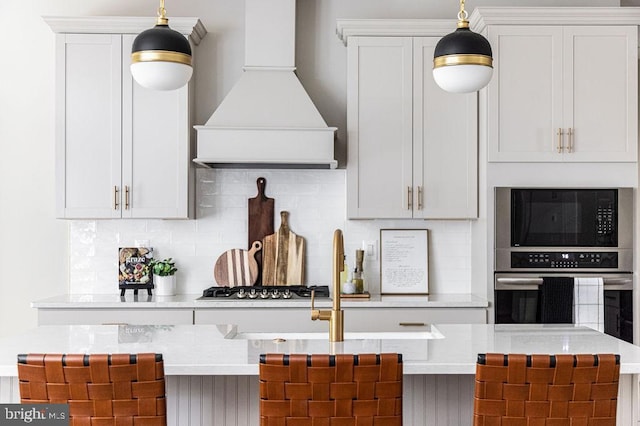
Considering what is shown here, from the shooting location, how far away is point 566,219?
13.1 feet

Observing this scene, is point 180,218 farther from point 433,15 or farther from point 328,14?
point 433,15

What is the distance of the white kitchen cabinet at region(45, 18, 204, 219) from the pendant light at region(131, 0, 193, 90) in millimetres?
1645

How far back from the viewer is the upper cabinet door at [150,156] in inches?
168

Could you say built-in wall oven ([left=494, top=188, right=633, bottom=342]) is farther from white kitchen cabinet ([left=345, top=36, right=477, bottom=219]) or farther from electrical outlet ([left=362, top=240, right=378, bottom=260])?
electrical outlet ([left=362, top=240, right=378, bottom=260])

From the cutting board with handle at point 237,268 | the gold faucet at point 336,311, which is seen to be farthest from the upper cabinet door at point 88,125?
the gold faucet at point 336,311

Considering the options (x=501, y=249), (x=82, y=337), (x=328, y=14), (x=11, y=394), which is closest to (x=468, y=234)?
(x=501, y=249)

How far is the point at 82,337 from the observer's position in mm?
2648

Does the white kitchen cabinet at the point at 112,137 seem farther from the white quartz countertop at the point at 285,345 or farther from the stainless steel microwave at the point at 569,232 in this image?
the stainless steel microwave at the point at 569,232

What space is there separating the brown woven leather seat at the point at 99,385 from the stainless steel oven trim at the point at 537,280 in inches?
99.0

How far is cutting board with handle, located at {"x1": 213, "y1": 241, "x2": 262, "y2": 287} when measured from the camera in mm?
4590

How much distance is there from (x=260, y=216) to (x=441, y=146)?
4.13ft

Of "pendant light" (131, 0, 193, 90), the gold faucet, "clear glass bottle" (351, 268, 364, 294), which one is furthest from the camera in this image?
"clear glass bottle" (351, 268, 364, 294)

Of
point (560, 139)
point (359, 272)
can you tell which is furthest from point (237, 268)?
point (560, 139)
